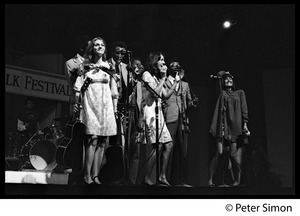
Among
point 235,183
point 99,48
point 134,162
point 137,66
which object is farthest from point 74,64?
point 235,183

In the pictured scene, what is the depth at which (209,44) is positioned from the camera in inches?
331

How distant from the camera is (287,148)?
830cm

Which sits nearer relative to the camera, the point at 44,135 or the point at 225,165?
the point at 44,135

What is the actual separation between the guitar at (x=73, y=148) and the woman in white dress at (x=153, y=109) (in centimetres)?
91

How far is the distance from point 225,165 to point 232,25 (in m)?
1.97

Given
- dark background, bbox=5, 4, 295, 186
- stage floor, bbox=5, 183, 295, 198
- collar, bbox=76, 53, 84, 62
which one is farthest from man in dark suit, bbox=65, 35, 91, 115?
stage floor, bbox=5, 183, 295, 198

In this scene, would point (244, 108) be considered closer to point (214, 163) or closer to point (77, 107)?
point (214, 163)

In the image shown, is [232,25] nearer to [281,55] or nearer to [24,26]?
[281,55]

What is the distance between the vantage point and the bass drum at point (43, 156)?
750cm

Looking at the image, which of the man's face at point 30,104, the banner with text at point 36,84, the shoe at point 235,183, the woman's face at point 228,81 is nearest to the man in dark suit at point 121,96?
the banner with text at point 36,84

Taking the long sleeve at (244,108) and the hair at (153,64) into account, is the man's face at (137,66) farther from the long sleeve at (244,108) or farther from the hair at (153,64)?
the long sleeve at (244,108)

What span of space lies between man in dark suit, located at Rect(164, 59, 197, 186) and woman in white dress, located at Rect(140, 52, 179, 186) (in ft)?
0.25

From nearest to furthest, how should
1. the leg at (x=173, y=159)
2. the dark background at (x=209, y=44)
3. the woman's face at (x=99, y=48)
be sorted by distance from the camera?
the woman's face at (x=99, y=48) → the leg at (x=173, y=159) → the dark background at (x=209, y=44)
